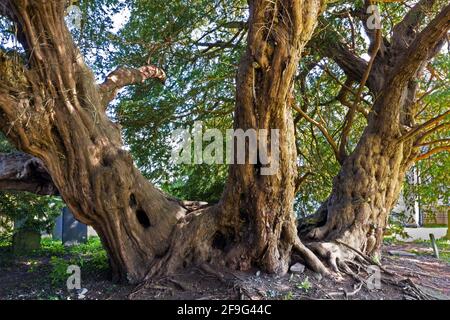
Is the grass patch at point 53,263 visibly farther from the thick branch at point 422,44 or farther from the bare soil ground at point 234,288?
the thick branch at point 422,44

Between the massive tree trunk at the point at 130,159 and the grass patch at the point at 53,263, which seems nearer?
the massive tree trunk at the point at 130,159

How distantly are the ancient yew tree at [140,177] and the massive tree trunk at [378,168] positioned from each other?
28 mm

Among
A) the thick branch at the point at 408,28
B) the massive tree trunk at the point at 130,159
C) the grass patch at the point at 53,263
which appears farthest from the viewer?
the thick branch at the point at 408,28

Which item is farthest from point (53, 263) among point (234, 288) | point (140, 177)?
point (234, 288)

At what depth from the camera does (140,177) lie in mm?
5469

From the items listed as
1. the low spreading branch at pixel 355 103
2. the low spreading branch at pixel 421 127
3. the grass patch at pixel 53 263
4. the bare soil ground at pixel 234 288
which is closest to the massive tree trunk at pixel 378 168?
the low spreading branch at pixel 421 127

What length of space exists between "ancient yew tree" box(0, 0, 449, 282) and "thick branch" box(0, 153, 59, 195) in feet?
0.05

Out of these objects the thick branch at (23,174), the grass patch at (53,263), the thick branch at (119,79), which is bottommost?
the grass patch at (53,263)

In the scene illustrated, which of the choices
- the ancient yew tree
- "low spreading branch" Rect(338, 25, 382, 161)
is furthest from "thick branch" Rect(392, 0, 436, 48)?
the ancient yew tree

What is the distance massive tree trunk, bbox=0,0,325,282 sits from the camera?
4395 mm

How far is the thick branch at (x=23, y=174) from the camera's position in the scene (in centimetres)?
577

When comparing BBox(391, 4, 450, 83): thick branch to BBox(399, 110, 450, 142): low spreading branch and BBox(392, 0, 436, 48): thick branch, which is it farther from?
BBox(392, 0, 436, 48): thick branch
